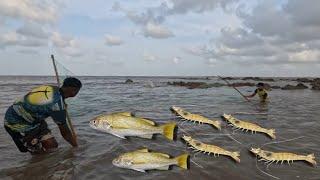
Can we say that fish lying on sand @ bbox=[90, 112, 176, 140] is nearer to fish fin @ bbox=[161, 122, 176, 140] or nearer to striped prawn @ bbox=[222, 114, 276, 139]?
fish fin @ bbox=[161, 122, 176, 140]

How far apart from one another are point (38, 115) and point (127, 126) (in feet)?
9.67

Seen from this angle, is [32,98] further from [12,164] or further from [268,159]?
[268,159]

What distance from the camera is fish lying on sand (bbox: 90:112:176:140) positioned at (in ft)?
24.7

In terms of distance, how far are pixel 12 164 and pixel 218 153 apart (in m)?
5.16

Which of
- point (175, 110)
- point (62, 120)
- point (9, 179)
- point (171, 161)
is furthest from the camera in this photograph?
point (175, 110)

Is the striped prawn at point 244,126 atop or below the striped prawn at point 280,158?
atop

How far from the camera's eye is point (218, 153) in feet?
33.7

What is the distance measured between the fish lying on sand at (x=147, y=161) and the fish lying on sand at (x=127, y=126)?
16.7 inches

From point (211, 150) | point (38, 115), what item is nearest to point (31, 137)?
point (38, 115)

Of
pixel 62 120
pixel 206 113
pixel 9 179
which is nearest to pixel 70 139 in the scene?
pixel 62 120

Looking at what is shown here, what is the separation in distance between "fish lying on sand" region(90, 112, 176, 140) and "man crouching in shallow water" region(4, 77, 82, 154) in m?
1.75

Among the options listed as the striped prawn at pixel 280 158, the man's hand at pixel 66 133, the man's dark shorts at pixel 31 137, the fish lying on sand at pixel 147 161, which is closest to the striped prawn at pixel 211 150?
the striped prawn at pixel 280 158

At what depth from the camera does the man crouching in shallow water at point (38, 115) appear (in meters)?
9.09

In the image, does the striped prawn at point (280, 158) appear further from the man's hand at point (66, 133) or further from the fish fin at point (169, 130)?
the man's hand at point (66, 133)
